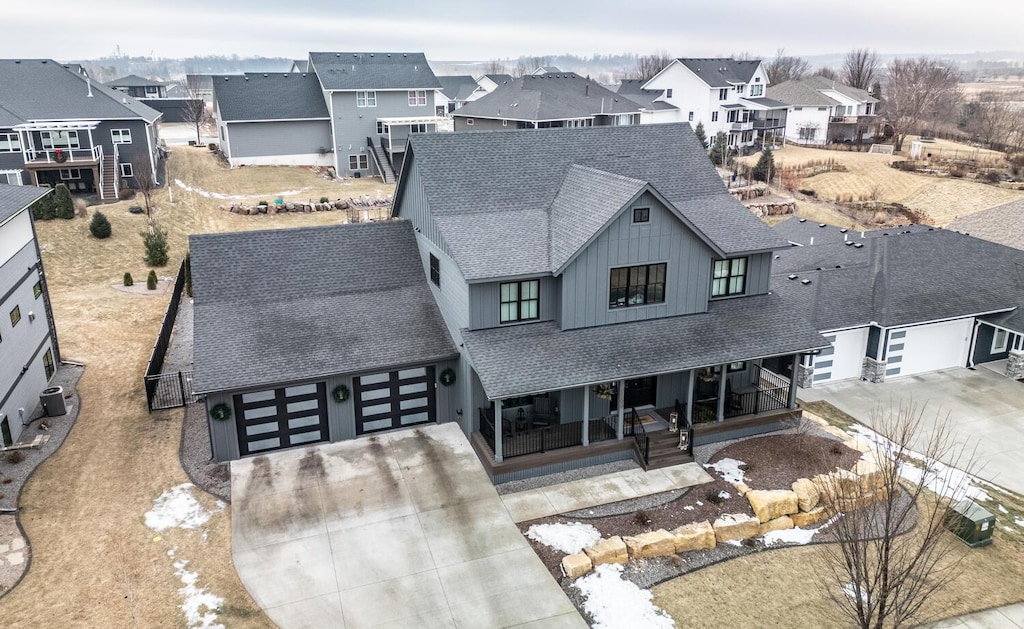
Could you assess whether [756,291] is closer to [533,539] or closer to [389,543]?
[533,539]

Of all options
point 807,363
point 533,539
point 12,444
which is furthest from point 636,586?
point 12,444

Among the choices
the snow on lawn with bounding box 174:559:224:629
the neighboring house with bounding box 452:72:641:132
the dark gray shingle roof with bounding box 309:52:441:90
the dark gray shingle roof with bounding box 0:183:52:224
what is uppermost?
the dark gray shingle roof with bounding box 309:52:441:90

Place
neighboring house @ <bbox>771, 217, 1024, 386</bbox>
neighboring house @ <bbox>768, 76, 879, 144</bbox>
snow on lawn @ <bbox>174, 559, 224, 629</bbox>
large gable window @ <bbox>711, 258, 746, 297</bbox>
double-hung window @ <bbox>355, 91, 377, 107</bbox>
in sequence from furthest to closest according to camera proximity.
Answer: neighboring house @ <bbox>768, 76, 879, 144</bbox> → double-hung window @ <bbox>355, 91, 377, 107</bbox> → neighboring house @ <bbox>771, 217, 1024, 386</bbox> → large gable window @ <bbox>711, 258, 746, 297</bbox> → snow on lawn @ <bbox>174, 559, 224, 629</bbox>

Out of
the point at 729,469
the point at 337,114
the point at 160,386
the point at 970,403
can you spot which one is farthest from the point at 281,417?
the point at 337,114

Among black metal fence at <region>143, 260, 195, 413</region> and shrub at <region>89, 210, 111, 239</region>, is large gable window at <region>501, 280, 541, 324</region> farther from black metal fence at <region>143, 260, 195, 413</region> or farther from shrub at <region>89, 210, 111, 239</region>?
shrub at <region>89, 210, 111, 239</region>

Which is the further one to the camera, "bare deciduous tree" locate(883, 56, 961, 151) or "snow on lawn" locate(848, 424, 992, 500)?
"bare deciduous tree" locate(883, 56, 961, 151)

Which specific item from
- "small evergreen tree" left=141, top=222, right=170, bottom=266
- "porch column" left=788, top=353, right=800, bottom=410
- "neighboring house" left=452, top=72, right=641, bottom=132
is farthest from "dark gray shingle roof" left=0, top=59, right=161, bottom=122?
"porch column" left=788, top=353, right=800, bottom=410

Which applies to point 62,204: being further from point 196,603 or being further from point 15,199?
Result: point 196,603

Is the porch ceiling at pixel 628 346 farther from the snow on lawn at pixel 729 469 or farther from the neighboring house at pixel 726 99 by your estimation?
the neighboring house at pixel 726 99
